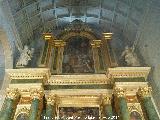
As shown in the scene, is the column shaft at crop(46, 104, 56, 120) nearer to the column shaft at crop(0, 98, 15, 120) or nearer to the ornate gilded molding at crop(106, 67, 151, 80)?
the column shaft at crop(0, 98, 15, 120)

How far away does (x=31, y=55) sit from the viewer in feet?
53.5

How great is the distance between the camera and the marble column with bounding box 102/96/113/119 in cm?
1301

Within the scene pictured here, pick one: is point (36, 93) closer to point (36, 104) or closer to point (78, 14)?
point (36, 104)

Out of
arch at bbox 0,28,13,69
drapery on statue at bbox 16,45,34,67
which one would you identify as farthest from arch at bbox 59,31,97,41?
arch at bbox 0,28,13,69

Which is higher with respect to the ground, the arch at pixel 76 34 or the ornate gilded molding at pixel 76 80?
the arch at pixel 76 34

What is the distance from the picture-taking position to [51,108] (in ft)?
43.4

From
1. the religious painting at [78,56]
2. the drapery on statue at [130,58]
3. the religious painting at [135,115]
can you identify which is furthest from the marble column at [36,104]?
the drapery on statue at [130,58]

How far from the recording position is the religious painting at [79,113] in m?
13.2

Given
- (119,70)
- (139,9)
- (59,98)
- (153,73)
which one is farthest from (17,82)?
(139,9)

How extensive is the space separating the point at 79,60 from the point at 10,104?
4.52 meters

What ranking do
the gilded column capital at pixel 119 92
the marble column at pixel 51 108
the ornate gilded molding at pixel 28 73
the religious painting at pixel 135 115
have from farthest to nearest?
the ornate gilded molding at pixel 28 73, the gilded column capital at pixel 119 92, the marble column at pixel 51 108, the religious painting at pixel 135 115

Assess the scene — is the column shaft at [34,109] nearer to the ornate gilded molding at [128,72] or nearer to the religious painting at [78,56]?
the religious painting at [78,56]

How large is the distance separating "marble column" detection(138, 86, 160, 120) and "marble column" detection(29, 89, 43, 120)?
4.19 meters

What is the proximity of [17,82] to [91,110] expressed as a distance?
3.43 meters
